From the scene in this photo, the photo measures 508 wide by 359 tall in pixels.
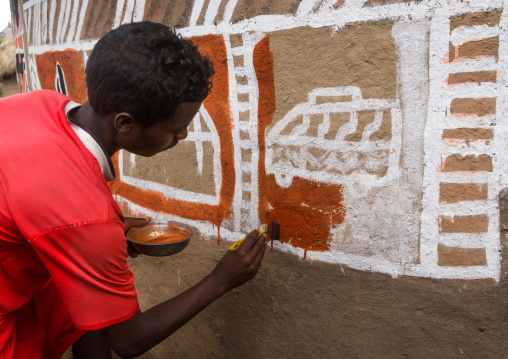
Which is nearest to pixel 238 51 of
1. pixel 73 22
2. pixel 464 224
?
pixel 464 224

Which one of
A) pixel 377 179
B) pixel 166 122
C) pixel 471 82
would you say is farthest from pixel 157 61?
pixel 471 82

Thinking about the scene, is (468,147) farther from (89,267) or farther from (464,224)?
(89,267)

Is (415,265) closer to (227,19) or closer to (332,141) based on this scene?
(332,141)

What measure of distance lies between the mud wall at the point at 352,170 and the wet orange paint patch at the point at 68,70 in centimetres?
87

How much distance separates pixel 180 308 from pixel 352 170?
778mm

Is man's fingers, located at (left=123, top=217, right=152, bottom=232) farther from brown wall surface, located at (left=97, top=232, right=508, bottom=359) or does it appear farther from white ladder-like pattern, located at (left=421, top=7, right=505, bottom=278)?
white ladder-like pattern, located at (left=421, top=7, right=505, bottom=278)

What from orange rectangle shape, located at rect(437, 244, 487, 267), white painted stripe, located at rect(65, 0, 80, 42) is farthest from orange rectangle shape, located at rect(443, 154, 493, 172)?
white painted stripe, located at rect(65, 0, 80, 42)

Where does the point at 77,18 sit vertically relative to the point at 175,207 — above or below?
above

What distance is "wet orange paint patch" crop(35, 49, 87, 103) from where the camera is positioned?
8.91 feet

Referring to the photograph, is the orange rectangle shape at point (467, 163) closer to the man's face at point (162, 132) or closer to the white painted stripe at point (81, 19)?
the man's face at point (162, 132)

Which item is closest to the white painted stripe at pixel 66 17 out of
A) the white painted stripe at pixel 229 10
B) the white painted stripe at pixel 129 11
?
the white painted stripe at pixel 129 11

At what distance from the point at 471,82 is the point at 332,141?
49 centimetres

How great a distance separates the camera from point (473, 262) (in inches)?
54.2

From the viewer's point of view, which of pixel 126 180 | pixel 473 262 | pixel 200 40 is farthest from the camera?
pixel 126 180
